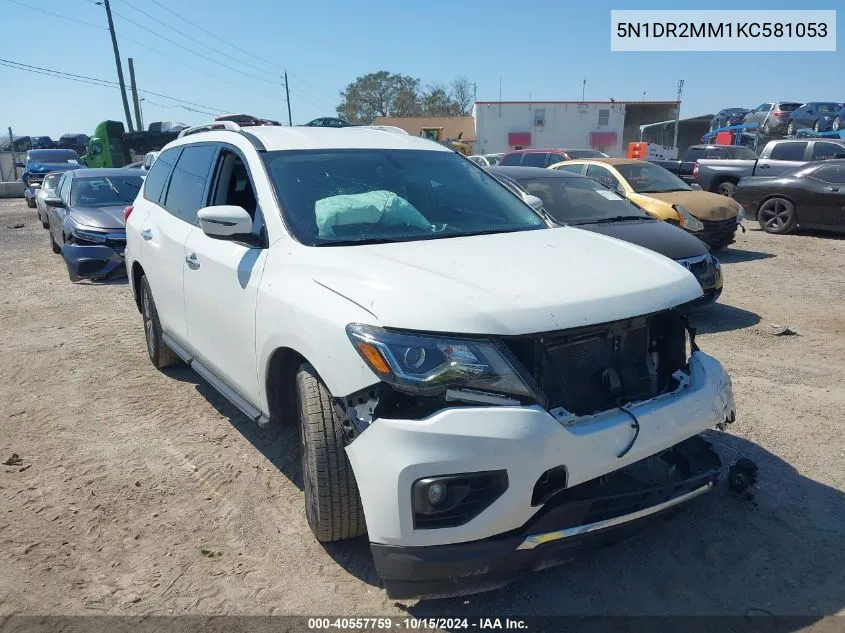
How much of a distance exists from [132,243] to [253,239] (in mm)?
2472

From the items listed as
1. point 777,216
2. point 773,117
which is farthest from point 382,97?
point 777,216

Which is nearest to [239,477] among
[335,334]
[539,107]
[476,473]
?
[335,334]

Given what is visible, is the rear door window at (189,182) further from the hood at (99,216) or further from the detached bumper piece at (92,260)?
the hood at (99,216)

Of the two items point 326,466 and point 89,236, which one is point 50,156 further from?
point 326,466

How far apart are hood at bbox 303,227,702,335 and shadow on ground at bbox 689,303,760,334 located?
145 inches

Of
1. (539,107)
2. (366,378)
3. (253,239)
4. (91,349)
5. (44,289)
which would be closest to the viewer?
(366,378)

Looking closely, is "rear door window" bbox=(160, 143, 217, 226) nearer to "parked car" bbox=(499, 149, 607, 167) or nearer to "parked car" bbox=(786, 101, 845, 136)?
"parked car" bbox=(499, 149, 607, 167)

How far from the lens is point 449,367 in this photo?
2.29 m

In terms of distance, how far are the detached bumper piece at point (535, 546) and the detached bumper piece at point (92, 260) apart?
8186 mm

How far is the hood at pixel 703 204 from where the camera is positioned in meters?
9.39

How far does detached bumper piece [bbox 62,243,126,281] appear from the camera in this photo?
9062 millimetres

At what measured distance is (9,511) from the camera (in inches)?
134

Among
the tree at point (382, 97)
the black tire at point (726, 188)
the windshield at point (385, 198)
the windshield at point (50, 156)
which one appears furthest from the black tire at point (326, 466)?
the tree at point (382, 97)

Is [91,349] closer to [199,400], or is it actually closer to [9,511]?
[199,400]
